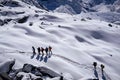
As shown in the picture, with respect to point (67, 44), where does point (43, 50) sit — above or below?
above

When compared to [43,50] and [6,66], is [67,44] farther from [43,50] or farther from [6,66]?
[6,66]

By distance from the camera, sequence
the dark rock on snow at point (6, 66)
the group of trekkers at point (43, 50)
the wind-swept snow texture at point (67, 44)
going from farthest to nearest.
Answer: the group of trekkers at point (43, 50) < the wind-swept snow texture at point (67, 44) < the dark rock on snow at point (6, 66)

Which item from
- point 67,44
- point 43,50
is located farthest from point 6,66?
point 67,44

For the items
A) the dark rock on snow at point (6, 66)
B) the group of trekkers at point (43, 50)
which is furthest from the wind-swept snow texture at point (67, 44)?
the dark rock on snow at point (6, 66)

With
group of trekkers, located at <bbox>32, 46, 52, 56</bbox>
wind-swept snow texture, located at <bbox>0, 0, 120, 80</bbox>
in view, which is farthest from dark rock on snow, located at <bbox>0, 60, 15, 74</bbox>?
group of trekkers, located at <bbox>32, 46, 52, 56</bbox>

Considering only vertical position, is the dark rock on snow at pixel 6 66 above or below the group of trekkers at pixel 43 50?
below

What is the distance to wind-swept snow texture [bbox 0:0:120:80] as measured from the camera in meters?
39.9

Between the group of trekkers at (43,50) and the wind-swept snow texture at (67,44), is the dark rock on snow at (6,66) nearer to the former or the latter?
the wind-swept snow texture at (67,44)

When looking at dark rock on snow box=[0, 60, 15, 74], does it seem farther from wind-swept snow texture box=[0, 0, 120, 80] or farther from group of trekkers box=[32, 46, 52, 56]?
group of trekkers box=[32, 46, 52, 56]

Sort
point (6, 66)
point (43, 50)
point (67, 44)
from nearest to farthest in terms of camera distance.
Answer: point (6, 66), point (43, 50), point (67, 44)

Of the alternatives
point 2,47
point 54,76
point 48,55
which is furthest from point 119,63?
point 2,47

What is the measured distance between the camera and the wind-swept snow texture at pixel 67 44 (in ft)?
131

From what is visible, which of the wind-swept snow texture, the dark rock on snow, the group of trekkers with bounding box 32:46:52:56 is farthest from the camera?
the group of trekkers with bounding box 32:46:52:56

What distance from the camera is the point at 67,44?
166ft
